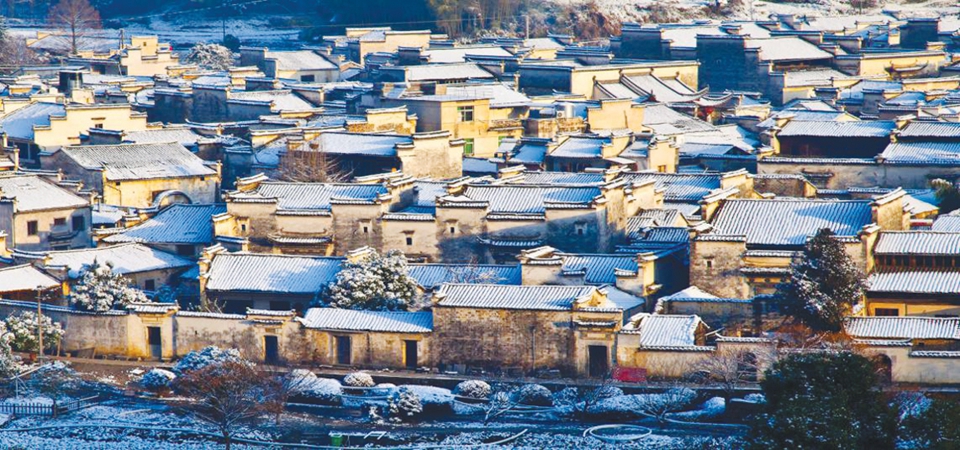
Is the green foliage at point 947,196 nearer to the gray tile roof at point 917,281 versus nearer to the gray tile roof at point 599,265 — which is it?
the gray tile roof at point 917,281

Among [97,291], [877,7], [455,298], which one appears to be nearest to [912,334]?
[455,298]

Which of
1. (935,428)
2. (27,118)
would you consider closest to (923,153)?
(935,428)

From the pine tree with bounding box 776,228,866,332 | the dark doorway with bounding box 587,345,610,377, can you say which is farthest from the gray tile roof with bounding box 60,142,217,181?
the pine tree with bounding box 776,228,866,332

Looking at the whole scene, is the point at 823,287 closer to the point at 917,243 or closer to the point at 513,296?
the point at 917,243

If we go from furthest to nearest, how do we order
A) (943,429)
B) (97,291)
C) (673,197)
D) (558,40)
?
(558,40), (673,197), (97,291), (943,429)

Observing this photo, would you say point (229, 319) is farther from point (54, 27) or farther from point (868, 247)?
point (54, 27)

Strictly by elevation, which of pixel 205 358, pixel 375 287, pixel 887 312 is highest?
pixel 375 287
